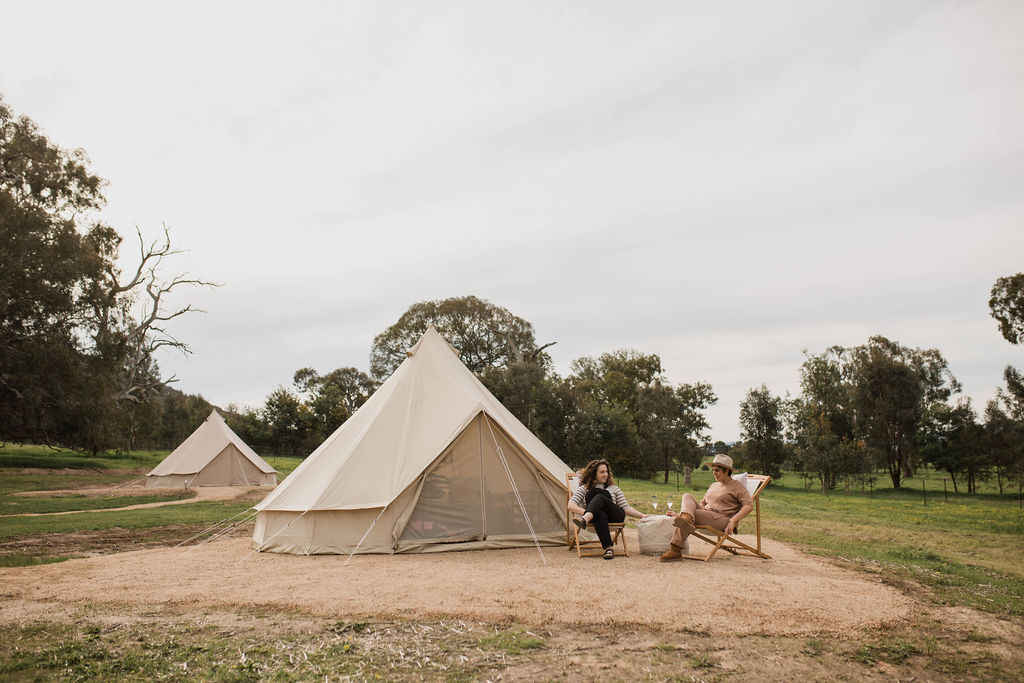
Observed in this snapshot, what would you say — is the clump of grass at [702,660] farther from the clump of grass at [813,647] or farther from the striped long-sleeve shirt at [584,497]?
the striped long-sleeve shirt at [584,497]

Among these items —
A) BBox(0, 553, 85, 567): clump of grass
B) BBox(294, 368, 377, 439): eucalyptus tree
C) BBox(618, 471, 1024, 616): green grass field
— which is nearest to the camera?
BBox(618, 471, 1024, 616): green grass field

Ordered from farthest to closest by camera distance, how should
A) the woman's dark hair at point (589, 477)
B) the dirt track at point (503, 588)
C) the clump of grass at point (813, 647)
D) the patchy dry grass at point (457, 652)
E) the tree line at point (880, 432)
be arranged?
the tree line at point (880, 432), the woman's dark hair at point (589, 477), the dirt track at point (503, 588), the clump of grass at point (813, 647), the patchy dry grass at point (457, 652)

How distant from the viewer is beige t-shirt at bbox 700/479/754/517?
6.92 meters

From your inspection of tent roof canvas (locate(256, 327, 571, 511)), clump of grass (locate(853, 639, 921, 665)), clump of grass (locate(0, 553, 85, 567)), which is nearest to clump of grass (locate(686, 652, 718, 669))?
clump of grass (locate(853, 639, 921, 665))

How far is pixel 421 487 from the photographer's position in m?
7.59

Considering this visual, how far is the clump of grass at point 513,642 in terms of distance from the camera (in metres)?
3.81

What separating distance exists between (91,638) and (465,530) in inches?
169

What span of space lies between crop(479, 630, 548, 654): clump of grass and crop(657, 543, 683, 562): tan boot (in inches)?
121

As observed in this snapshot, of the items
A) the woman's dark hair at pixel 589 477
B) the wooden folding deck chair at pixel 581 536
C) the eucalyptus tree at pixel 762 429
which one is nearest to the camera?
the wooden folding deck chair at pixel 581 536

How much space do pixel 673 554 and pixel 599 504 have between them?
0.95m

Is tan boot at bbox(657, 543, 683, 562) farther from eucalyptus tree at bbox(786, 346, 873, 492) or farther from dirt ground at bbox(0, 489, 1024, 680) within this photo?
eucalyptus tree at bbox(786, 346, 873, 492)

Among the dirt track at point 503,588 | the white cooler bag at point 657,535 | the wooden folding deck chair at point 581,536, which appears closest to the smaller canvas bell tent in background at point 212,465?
the dirt track at point 503,588

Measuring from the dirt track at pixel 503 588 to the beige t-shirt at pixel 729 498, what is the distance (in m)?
0.55

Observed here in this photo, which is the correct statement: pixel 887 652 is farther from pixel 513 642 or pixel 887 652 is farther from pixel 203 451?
pixel 203 451
